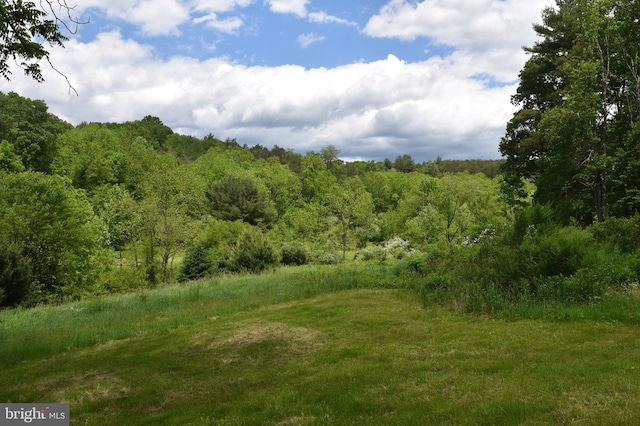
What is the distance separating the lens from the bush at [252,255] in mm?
30219

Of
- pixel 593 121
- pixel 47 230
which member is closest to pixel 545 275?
pixel 593 121

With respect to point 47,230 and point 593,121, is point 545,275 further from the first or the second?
point 47,230

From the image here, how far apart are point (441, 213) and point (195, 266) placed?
24600 millimetres

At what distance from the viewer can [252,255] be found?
3034 cm

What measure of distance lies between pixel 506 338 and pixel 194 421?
19.2ft

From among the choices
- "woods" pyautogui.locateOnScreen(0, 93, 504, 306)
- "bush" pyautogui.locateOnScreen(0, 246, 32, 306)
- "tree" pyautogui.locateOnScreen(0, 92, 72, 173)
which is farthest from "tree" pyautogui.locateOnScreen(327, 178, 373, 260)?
"tree" pyautogui.locateOnScreen(0, 92, 72, 173)

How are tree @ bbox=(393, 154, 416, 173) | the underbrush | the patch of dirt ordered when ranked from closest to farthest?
the patch of dirt, the underbrush, tree @ bbox=(393, 154, 416, 173)

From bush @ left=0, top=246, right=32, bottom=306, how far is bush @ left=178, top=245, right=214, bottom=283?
11025 mm

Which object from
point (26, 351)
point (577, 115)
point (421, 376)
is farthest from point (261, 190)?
point (421, 376)

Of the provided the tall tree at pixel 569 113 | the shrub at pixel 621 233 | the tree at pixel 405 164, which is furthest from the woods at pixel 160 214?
the tree at pixel 405 164

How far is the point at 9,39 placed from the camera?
7.09 metres

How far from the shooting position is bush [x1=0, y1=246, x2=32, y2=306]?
19564mm

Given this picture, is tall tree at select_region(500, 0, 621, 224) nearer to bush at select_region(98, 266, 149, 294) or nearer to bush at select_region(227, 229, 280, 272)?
bush at select_region(227, 229, 280, 272)

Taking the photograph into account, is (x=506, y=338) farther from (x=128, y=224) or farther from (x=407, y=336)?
(x=128, y=224)
